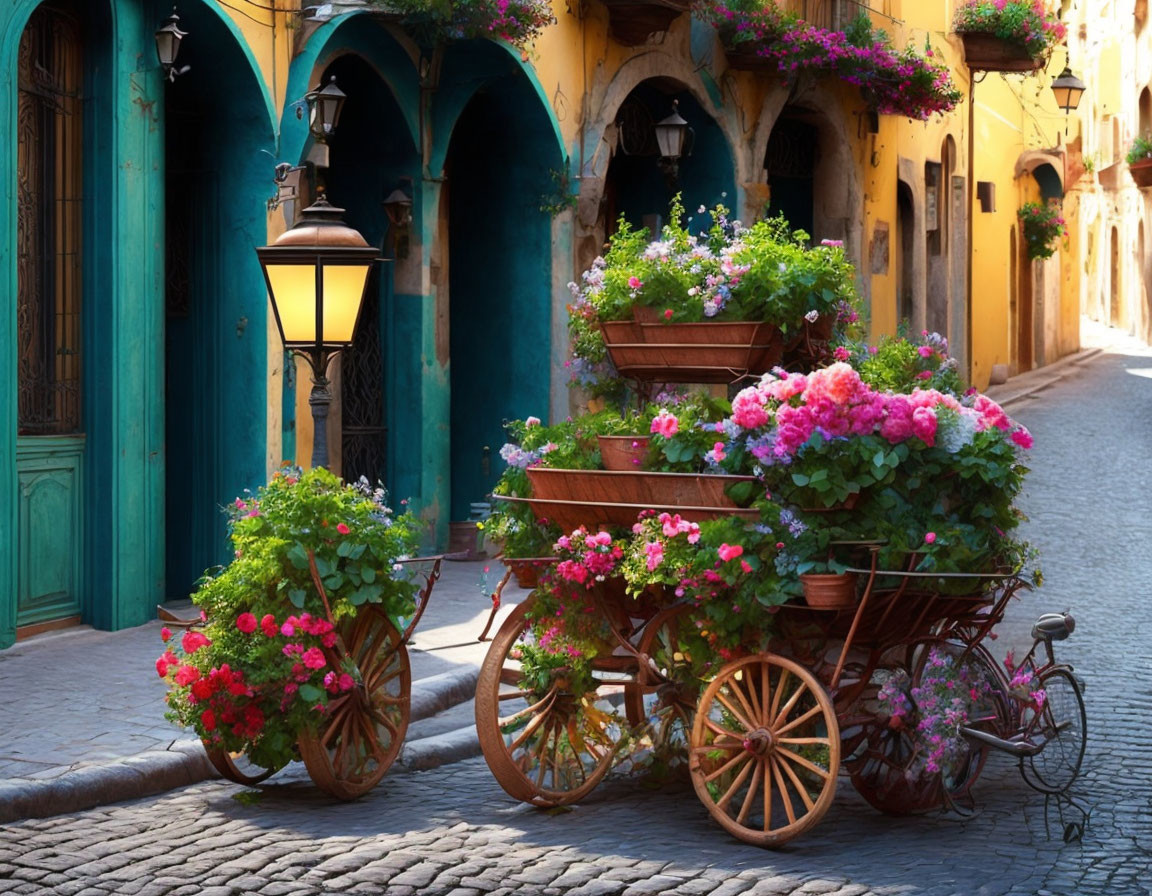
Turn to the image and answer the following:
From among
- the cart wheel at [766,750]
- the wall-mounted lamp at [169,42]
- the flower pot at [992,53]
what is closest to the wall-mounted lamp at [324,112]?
the wall-mounted lamp at [169,42]

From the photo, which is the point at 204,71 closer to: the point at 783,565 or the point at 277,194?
the point at 277,194

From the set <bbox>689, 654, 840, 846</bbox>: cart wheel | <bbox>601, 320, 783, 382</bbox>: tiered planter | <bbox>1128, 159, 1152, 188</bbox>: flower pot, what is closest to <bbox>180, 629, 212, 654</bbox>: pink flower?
<bbox>689, 654, 840, 846</bbox>: cart wheel

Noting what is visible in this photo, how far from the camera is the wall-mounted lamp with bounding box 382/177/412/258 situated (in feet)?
46.1

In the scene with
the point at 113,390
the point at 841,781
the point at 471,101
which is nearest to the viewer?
the point at 841,781

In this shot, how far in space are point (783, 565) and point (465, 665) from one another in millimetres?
3819

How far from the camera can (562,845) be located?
6121 mm

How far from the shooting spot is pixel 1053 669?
22.3 feet

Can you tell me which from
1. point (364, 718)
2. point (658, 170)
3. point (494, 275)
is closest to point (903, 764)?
point (364, 718)

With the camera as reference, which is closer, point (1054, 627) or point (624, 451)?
point (624, 451)

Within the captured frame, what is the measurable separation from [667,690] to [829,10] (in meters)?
15.7

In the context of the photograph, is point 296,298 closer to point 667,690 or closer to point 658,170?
point 667,690

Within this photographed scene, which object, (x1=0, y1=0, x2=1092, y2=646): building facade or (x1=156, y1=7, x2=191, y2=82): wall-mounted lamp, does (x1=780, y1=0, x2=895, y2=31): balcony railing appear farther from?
(x1=156, y1=7, x2=191, y2=82): wall-mounted lamp

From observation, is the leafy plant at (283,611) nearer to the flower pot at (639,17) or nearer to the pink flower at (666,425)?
the pink flower at (666,425)

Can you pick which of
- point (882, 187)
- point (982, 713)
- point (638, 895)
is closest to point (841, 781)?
point (982, 713)
